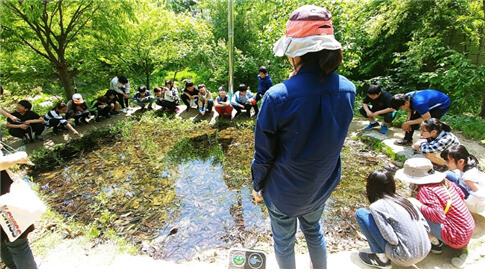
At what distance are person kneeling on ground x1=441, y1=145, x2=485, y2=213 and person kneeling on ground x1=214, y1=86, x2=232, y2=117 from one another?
4.44 m

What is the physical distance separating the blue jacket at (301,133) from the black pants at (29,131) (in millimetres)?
5661

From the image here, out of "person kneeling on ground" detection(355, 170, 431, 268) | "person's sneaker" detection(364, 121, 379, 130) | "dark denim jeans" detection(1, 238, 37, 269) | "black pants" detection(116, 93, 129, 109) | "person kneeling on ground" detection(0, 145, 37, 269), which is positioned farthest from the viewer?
"black pants" detection(116, 93, 129, 109)

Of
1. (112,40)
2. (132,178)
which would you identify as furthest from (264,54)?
(132,178)

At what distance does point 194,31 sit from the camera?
9016 millimetres

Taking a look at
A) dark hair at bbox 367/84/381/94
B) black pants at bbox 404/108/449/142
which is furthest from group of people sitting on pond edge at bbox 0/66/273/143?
black pants at bbox 404/108/449/142

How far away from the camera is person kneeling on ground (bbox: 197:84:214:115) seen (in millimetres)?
6539

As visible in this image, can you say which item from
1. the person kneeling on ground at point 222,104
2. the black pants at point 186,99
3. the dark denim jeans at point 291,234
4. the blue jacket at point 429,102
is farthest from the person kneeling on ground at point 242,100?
the dark denim jeans at point 291,234

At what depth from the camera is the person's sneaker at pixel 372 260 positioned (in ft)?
7.78

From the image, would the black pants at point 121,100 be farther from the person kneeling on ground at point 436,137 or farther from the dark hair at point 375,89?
the person kneeling on ground at point 436,137

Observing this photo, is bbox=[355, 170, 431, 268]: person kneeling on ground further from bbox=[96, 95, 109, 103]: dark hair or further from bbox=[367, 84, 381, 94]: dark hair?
bbox=[96, 95, 109, 103]: dark hair

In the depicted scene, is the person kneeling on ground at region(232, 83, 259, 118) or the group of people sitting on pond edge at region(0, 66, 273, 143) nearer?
the group of people sitting on pond edge at region(0, 66, 273, 143)

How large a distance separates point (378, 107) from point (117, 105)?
6267mm

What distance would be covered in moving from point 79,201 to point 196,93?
404cm

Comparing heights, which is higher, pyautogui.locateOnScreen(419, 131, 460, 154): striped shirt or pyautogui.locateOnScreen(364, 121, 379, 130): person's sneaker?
pyautogui.locateOnScreen(419, 131, 460, 154): striped shirt
